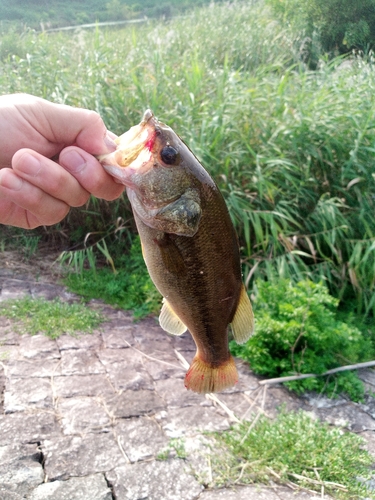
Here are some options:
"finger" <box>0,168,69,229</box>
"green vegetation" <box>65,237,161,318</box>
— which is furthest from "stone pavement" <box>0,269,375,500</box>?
"finger" <box>0,168,69,229</box>

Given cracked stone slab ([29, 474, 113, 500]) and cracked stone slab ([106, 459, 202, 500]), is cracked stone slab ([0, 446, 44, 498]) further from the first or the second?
cracked stone slab ([106, 459, 202, 500])

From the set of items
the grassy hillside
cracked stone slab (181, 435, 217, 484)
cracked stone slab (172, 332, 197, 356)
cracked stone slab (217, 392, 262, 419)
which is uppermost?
the grassy hillside

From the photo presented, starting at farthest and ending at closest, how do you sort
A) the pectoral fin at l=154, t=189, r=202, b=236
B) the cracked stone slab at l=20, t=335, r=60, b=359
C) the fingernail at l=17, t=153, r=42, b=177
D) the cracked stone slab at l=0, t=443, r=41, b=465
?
1. the cracked stone slab at l=20, t=335, r=60, b=359
2. the cracked stone slab at l=0, t=443, r=41, b=465
3. the fingernail at l=17, t=153, r=42, b=177
4. the pectoral fin at l=154, t=189, r=202, b=236

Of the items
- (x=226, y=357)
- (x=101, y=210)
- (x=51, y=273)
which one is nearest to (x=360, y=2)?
(x=101, y=210)

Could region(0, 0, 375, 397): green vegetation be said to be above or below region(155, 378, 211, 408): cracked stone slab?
above

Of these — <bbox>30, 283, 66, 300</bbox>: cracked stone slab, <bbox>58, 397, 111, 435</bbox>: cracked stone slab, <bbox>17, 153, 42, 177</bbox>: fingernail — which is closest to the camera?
<bbox>17, 153, 42, 177</bbox>: fingernail

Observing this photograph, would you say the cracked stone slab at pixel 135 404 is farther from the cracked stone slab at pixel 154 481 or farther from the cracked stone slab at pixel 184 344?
the cracked stone slab at pixel 184 344

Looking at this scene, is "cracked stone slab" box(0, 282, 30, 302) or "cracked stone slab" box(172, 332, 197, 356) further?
"cracked stone slab" box(0, 282, 30, 302)
